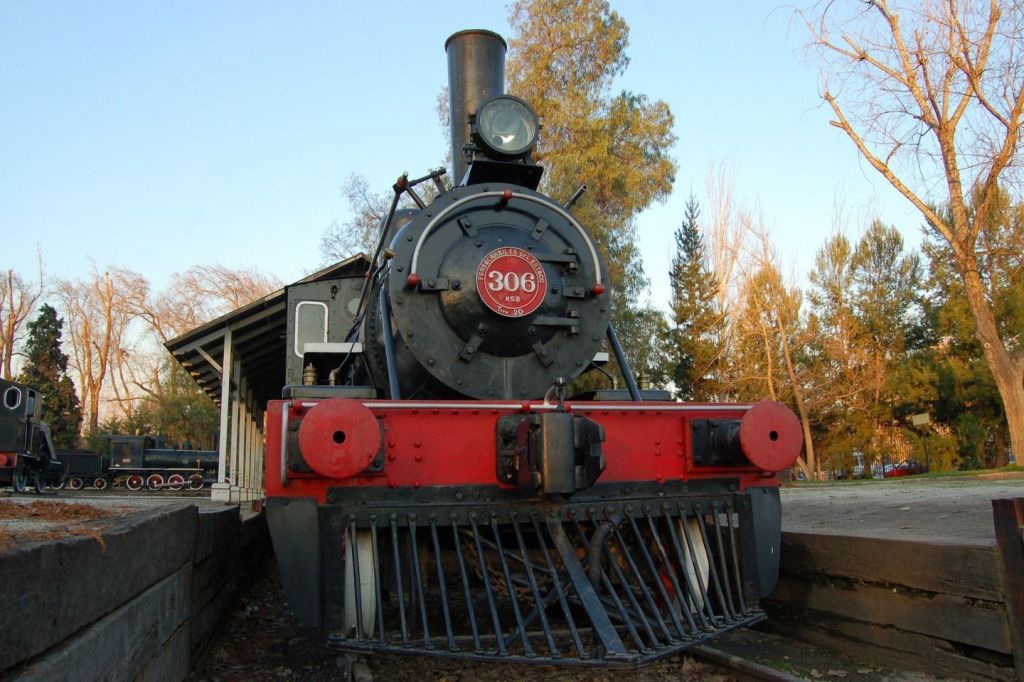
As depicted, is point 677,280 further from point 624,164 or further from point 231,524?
point 231,524

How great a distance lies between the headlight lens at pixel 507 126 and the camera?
464 cm

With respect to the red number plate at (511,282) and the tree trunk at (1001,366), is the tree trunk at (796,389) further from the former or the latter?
the red number plate at (511,282)

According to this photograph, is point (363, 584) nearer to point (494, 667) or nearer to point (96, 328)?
point (494, 667)

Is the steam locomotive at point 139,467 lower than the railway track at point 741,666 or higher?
higher

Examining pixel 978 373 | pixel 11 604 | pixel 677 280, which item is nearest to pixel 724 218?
pixel 677 280

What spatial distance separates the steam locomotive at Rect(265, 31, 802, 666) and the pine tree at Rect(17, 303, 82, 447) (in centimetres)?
3855

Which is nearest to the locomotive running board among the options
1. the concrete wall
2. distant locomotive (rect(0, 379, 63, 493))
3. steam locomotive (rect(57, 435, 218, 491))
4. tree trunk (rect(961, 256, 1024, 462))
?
the concrete wall

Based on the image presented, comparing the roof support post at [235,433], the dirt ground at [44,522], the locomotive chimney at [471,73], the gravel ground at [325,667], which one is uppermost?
the locomotive chimney at [471,73]

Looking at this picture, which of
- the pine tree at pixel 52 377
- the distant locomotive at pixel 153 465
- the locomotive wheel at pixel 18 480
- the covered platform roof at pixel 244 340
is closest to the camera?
the covered platform roof at pixel 244 340

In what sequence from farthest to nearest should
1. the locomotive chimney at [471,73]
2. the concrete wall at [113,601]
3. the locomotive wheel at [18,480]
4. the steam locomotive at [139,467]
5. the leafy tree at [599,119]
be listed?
the steam locomotive at [139,467] → the leafy tree at [599,119] → the locomotive wheel at [18,480] → the locomotive chimney at [471,73] → the concrete wall at [113,601]

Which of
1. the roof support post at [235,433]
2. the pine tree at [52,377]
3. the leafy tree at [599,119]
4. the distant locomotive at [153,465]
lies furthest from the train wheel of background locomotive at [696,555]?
the pine tree at [52,377]

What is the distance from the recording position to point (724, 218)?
2948 centimetres

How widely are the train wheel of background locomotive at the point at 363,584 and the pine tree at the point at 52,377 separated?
39.3 metres

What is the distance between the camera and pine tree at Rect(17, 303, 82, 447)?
123 feet
